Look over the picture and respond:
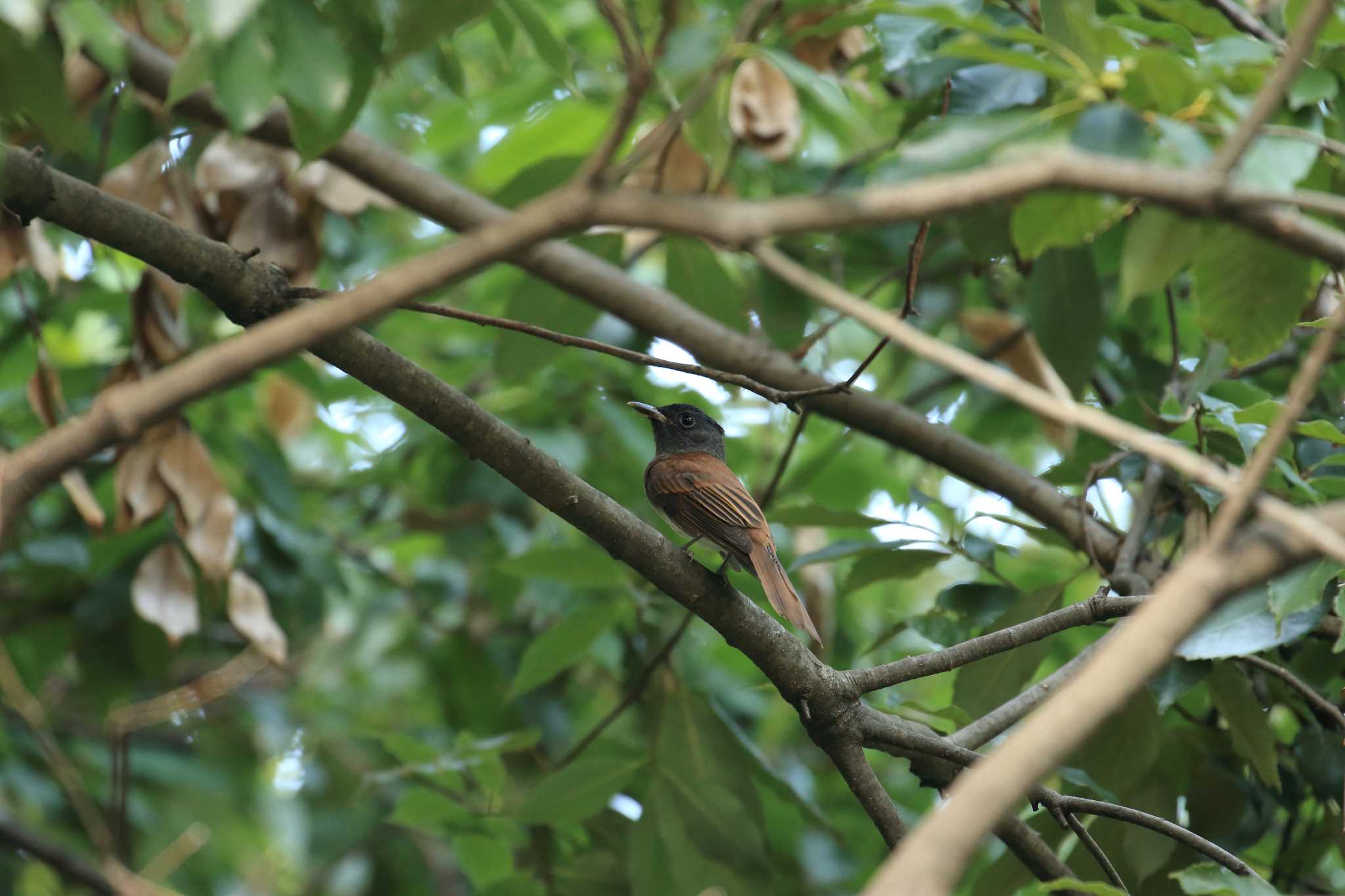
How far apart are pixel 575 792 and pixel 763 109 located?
2295 mm

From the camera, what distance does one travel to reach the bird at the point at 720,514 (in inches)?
141

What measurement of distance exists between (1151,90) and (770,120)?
2.05m

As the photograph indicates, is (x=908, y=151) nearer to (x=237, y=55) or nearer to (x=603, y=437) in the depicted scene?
(x=237, y=55)

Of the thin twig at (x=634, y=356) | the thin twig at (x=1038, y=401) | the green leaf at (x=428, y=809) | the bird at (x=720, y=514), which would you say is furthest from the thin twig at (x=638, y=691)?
the thin twig at (x=1038, y=401)

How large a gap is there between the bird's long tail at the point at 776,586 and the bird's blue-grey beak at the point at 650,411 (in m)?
1.05

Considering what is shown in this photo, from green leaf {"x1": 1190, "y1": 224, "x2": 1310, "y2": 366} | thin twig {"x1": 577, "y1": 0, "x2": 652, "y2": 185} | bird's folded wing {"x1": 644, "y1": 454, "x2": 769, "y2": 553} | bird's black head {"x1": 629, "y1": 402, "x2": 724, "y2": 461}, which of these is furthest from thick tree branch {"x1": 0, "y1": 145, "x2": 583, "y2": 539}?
bird's black head {"x1": 629, "y1": 402, "x2": 724, "y2": 461}

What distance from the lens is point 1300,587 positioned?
2529 millimetres

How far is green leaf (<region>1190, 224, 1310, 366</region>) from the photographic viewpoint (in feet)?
6.73

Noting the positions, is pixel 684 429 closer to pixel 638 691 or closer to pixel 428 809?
pixel 638 691

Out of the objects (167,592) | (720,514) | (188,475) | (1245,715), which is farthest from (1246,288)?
(167,592)

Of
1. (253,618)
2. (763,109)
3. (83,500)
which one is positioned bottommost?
(253,618)

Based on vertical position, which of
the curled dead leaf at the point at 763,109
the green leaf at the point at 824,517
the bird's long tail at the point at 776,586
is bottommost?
the bird's long tail at the point at 776,586

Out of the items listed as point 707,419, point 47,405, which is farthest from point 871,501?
point 47,405

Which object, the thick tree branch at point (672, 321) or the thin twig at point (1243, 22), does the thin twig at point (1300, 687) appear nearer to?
the thick tree branch at point (672, 321)
